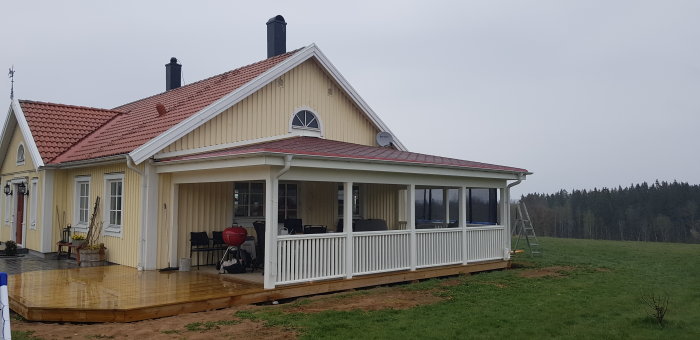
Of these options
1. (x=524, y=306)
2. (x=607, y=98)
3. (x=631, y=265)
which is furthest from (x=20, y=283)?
(x=607, y=98)

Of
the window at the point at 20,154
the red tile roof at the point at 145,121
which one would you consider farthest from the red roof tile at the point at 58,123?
the window at the point at 20,154

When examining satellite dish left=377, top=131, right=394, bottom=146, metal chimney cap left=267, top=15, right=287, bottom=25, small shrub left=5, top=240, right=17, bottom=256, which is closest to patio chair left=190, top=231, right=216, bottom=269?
small shrub left=5, top=240, right=17, bottom=256

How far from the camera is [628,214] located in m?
52.2

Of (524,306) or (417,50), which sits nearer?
(524,306)

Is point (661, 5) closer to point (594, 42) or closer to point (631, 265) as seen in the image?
point (594, 42)

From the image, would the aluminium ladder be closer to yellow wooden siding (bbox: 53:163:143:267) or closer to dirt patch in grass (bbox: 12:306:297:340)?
yellow wooden siding (bbox: 53:163:143:267)

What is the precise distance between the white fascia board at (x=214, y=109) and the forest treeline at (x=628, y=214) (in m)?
41.7

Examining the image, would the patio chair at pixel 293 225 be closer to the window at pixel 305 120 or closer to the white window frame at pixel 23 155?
the window at pixel 305 120

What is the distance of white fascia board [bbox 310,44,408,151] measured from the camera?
45.8 feet

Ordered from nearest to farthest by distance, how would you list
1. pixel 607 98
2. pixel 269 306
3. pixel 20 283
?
1. pixel 269 306
2. pixel 20 283
3. pixel 607 98

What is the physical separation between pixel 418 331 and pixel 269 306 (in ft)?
8.58

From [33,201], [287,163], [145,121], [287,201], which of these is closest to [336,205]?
[287,201]

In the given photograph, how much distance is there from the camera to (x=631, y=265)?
46.8 feet

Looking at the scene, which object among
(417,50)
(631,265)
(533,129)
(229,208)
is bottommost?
(631,265)
